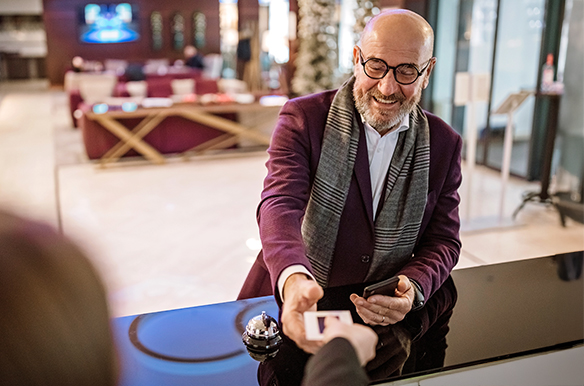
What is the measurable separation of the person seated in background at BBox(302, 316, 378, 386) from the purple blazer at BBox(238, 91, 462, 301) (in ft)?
1.96

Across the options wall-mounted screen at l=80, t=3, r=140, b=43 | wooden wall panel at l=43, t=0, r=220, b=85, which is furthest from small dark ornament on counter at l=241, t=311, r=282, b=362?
wall-mounted screen at l=80, t=3, r=140, b=43

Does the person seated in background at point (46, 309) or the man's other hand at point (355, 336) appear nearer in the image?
the person seated in background at point (46, 309)

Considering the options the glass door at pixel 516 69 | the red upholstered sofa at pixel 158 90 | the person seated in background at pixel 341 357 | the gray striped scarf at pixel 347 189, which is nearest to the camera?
the person seated in background at pixel 341 357

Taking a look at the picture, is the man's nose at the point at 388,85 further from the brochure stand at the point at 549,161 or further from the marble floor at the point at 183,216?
the brochure stand at the point at 549,161

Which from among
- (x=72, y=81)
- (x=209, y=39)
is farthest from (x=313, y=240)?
(x=209, y=39)

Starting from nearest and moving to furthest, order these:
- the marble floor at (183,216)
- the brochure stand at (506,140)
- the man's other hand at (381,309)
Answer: the man's other hand at (381,309), the marble floor at (183,216), the brochure stand at (506,140)

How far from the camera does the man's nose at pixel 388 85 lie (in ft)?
4.89

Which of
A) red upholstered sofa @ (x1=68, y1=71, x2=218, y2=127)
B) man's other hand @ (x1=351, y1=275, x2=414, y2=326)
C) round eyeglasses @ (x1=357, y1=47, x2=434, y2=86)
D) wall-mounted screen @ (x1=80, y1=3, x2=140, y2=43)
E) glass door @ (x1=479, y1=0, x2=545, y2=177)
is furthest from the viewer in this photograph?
wall-mounted screen @ (x1=80, y1=3, x2=140, y2=43)

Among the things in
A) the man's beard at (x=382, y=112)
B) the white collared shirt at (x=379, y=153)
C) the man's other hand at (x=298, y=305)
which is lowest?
the man's other hand at (x=298, y=305)

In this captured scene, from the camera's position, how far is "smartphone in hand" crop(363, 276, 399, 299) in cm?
131

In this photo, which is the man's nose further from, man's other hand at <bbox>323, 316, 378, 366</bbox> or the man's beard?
man's other hand at <bbox>323, 316, 378, 366</bbox>

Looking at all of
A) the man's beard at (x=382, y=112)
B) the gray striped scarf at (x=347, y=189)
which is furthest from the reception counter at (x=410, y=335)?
the man's beard at (x=382, y=112)

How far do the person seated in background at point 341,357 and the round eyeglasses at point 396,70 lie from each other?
2.65 feet

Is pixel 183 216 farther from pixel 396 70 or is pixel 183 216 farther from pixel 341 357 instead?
pixel 341 357
